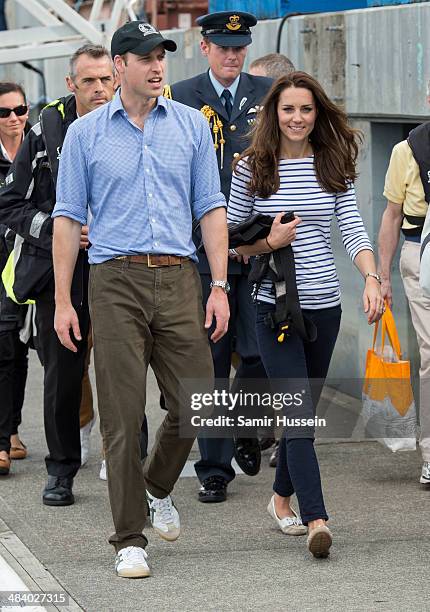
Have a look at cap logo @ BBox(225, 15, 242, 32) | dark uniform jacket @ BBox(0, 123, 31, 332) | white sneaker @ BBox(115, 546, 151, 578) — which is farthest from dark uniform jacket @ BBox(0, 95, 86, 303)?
white sneaker @ BBox(115, 546, 151, 578)

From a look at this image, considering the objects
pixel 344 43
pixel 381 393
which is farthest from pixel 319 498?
pixel 344 43

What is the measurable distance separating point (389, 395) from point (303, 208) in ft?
4.41

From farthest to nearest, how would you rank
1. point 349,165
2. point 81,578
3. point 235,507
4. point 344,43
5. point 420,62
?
point 344,43
point 420,62
point 235,507
point 349,165
point 81,578

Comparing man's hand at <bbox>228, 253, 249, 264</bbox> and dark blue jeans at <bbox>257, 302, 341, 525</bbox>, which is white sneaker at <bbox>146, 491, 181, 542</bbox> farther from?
man's hand at <bbox>228, 253, 249, 264</bbox>

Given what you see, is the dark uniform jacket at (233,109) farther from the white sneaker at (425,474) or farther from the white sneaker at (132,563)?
the white sneaker at (132,563)

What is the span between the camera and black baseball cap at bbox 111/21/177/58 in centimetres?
588

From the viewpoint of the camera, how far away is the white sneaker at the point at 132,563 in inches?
232

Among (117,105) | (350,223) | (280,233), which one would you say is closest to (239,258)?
(350,223)

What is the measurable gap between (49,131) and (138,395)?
1.71 metres

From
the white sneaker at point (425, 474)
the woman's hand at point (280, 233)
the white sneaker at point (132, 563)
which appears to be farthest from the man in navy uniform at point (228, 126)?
the white sneaker at point (132, 563)

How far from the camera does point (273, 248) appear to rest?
6.21 m

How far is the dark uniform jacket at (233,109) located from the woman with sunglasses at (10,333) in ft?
3.87

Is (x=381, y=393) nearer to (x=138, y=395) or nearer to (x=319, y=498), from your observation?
(x=319, y=498)

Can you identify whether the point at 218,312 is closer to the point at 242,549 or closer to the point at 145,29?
the point at 242,549
